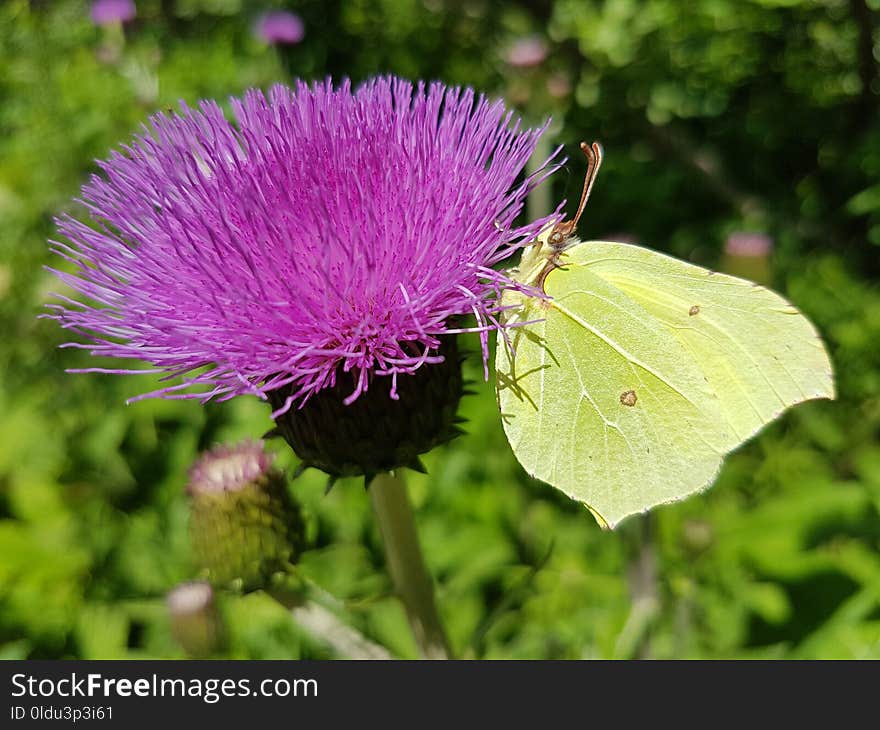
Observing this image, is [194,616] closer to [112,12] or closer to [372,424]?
[372,424]

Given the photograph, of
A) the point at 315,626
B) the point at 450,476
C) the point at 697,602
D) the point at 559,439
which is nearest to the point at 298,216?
the point at 559,439

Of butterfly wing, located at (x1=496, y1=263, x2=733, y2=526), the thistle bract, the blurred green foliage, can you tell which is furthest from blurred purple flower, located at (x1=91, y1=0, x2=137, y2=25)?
butterfly wing, located at (x1=496, y1=263, x2=733, y2=526)

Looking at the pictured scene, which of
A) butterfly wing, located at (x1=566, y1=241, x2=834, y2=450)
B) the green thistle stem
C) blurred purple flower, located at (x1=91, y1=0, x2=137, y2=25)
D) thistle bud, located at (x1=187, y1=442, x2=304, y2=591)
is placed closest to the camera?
butterfly wing, located at (x1=566, y1=241, x2=834, y2=450)

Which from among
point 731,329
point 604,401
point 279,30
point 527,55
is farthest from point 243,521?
point 279,30

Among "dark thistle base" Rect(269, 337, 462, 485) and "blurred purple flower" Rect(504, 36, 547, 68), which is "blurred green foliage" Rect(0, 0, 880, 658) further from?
"dark thistle base" Rect(269, 337, 462, 485)

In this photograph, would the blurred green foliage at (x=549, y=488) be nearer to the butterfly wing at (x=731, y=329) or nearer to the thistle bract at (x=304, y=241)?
the butterfly wing at (x=731, y=329)

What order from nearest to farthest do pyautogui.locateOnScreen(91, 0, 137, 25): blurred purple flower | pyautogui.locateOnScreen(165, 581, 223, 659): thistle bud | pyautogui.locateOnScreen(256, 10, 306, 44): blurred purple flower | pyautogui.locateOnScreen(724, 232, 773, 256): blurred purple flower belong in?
pyautogui.locateOnScreen(165, 581, 223, 659): thistle bud
pyautogui.locateOnScreen(724, 232, 773, 256): blurred purple flower
pyautogui.locateOnScreen(256, 10, 306, 44): blurred purple flower
pyautogui.locateOnScreen(91, 0, 137, 25): blurred purple flower
